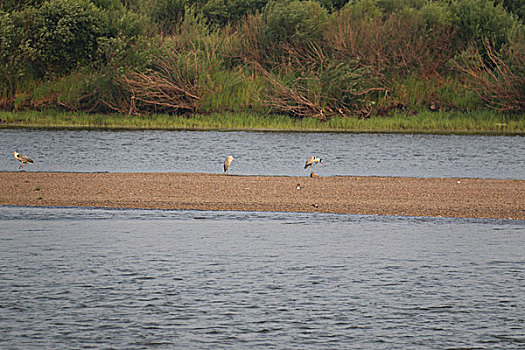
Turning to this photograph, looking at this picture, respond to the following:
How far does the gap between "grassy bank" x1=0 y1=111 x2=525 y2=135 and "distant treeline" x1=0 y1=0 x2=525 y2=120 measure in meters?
0.62

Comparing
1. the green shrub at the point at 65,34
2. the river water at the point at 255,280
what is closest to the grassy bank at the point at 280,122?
the green shrub at the point at 65,34

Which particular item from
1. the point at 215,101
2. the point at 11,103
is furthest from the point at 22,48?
the point at 215,101

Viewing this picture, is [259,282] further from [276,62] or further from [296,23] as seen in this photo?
[296,23]

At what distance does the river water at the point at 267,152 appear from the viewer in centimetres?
2336

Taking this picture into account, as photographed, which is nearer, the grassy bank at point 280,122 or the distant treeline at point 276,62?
the grassy bank at point 280,122

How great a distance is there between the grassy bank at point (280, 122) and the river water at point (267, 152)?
1.45m

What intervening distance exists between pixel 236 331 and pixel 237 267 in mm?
2884

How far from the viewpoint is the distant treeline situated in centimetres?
3666

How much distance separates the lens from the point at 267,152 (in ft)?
90.6

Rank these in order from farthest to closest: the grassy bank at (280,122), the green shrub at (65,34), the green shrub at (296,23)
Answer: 1. the green shrub at (296,23)
2. the green shrub at (65,34)
3. the grassy bank at (280,122)

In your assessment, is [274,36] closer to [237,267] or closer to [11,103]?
[11,103]

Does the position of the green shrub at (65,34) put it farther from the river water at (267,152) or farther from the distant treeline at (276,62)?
the river water at (267,152)

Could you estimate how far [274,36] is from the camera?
41000 mm

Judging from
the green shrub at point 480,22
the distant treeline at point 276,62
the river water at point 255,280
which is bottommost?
the river water at point 255,280
